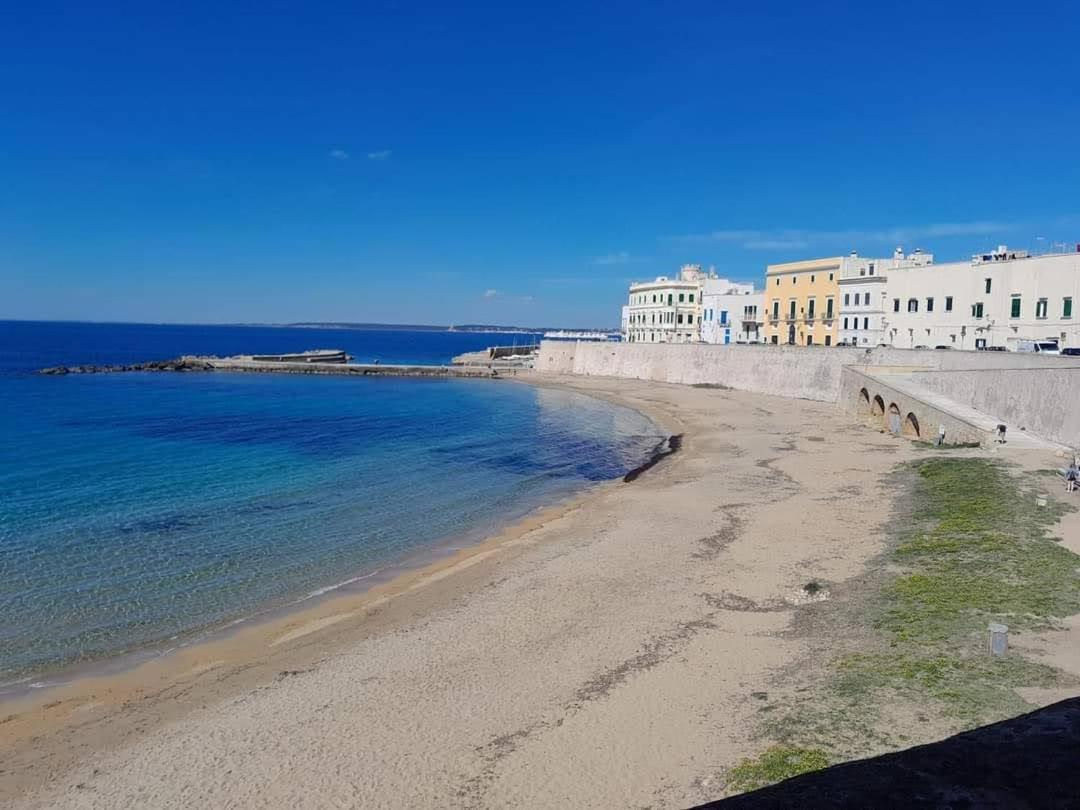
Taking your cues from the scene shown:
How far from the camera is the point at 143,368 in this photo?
94125mm

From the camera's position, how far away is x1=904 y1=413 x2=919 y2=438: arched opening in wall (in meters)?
33.8

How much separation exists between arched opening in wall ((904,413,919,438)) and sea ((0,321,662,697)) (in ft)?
39.1

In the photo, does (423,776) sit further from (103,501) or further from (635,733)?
→ (103,501)

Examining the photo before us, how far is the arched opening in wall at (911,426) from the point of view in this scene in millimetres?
33844

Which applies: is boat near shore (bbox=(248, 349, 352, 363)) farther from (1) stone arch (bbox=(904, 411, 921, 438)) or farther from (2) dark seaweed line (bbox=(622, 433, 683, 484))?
(1) stone arch (bbox=(904, 411, 921, 438))

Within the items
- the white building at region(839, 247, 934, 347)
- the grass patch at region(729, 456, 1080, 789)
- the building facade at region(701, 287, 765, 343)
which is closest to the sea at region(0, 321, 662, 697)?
the grass patch at region(729, 456, 1080, 789)

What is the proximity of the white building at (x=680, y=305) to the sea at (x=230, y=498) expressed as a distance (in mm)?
26988

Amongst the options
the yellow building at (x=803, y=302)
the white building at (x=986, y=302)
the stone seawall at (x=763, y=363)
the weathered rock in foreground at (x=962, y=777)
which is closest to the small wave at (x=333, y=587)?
the weathered rock in foreground at (x=962, y=777)

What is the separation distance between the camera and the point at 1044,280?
43938 millimetres

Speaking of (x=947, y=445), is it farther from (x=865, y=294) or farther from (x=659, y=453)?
(x=865, y=294)

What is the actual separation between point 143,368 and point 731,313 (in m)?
70.1

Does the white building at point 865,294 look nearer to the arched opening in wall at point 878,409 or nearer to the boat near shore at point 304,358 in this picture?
the arched opening in wall at point 878,409

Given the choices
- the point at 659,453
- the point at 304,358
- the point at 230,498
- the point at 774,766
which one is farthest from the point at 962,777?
the point at 304,358

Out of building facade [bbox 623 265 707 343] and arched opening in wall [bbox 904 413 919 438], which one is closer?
arched opening in wall [bbox 904 413 919 438]
